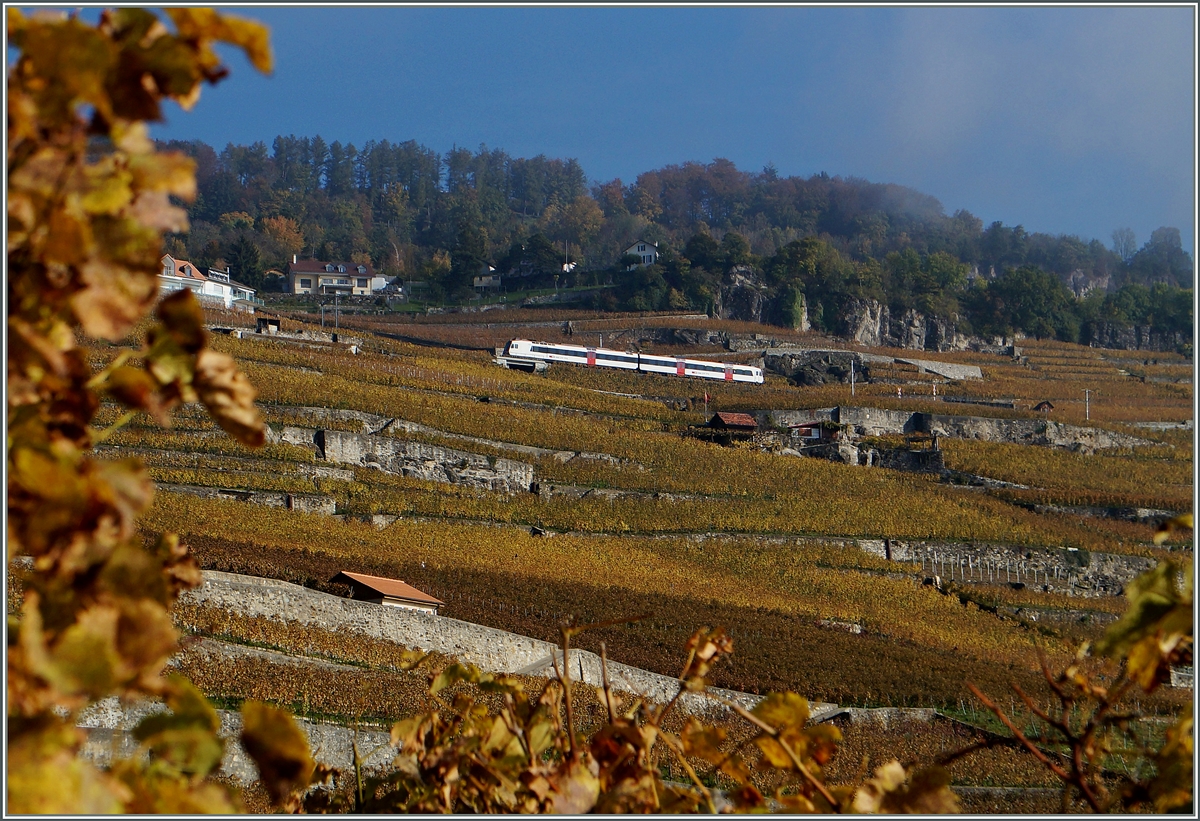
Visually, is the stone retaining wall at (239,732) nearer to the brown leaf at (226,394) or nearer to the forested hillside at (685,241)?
the brown leaf at (226,394)

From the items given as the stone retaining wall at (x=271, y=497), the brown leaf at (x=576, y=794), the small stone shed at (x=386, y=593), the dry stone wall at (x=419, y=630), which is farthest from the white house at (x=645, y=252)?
the brown leaf at (x=576, y=794)

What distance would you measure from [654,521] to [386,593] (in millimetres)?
15173

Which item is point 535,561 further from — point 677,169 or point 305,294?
point 677,169

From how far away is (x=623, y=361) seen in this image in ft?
180

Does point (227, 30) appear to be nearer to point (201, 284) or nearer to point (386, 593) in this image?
point (386, 593)

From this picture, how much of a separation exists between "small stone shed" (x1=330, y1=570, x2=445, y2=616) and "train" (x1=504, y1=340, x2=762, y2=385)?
36547mm

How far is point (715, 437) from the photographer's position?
41844 millimetres

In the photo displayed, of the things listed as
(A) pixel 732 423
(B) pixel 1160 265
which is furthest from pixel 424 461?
(B) pixel 1160 265

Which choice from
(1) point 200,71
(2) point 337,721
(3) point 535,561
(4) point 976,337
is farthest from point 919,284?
(1) point 200,71

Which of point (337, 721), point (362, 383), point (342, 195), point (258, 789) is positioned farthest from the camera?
point (342, 195)

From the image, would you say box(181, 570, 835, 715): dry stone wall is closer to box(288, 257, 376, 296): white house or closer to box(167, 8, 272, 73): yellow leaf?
box(167, 8, 272, 73): yellow leaf

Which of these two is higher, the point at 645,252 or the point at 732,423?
the point at 645,252

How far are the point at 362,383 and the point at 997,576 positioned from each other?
2314 centimetres

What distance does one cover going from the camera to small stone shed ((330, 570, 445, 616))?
1634cm
